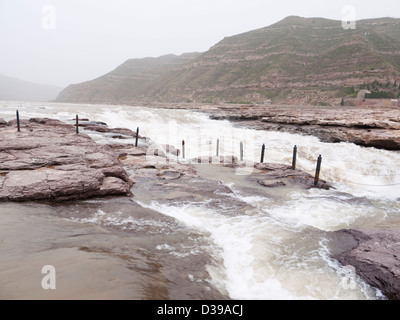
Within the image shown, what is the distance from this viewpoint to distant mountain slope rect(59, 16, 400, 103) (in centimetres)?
6881

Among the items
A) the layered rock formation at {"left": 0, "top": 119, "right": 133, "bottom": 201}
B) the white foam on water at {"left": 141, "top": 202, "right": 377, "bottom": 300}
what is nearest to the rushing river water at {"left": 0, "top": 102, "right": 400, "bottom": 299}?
the white foam on water at {"left": 141, "top": 202, "right": 377, "bottom": 300}

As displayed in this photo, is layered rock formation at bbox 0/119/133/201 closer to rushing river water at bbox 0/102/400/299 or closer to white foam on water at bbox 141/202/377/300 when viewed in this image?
rushing river water at bbox 0/102/400/299

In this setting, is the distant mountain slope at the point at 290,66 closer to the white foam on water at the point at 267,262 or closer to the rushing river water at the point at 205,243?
the rushing river water at the point at 205,243

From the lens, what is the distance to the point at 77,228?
211 inches

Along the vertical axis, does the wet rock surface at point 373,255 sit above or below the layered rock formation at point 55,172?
below

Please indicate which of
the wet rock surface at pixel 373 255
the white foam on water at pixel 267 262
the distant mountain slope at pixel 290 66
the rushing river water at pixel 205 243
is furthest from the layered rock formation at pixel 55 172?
the distant mountain slope at pixel 290 66

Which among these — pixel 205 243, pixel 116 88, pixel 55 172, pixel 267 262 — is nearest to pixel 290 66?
pixel 55 172

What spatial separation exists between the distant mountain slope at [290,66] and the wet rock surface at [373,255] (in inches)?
2535

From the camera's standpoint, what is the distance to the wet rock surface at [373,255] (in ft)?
14.3

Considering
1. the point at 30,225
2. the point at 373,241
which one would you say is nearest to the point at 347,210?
the point at 373,241

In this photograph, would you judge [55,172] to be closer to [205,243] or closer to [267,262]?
[205,243]
